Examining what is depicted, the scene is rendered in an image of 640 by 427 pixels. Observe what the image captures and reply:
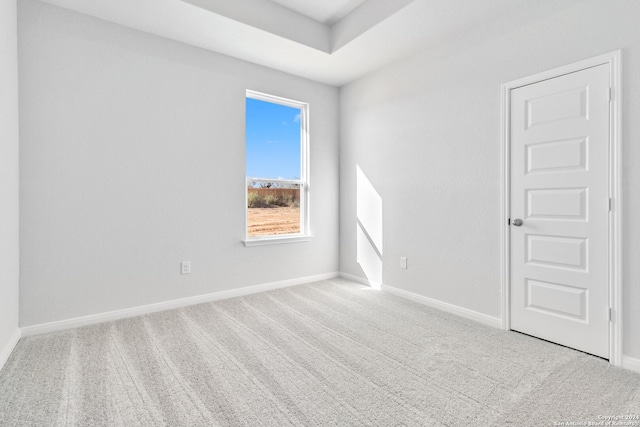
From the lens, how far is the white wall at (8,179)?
207cm

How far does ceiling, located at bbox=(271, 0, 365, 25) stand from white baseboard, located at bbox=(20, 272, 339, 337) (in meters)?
2.98

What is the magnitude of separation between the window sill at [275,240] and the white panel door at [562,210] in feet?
7.66

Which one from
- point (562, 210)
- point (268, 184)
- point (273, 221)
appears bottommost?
point (273, 221)

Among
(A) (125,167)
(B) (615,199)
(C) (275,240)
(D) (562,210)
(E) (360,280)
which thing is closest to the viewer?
(B) (615,199)

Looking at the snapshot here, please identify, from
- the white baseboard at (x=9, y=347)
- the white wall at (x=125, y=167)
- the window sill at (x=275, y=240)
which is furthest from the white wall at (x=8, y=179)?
the window sill at (x=275, y=240)

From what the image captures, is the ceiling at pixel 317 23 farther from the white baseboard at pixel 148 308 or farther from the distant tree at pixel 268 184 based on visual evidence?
the white baseboard at pixel 148 308

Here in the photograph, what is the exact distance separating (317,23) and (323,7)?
0.24m

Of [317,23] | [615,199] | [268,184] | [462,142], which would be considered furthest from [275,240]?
[615,199]

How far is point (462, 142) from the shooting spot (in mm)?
2961

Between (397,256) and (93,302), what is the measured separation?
3.02 metres

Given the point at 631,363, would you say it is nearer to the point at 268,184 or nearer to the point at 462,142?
the point at 462,142

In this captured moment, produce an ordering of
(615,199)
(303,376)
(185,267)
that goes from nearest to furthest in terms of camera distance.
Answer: (303,376) < (615,199) < (185,267)

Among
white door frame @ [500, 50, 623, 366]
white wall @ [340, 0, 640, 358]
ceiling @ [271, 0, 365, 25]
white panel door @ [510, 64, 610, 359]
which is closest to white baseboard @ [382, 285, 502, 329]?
white wall @ [340, 0, 640, 358]

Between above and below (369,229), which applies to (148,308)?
below
